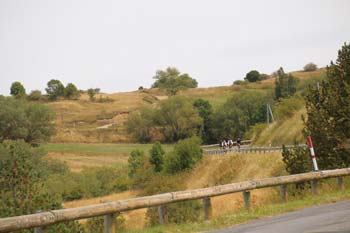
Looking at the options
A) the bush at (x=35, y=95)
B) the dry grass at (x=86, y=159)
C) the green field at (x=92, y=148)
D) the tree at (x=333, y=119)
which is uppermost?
the bush at (x=35, y=95)

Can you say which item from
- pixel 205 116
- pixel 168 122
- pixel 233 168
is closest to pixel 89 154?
pixel 168 122

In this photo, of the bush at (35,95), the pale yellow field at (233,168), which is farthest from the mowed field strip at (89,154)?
the bush at (35,95)

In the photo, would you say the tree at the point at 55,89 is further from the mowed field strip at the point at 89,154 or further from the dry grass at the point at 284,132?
the dry grass at the point at 284,132

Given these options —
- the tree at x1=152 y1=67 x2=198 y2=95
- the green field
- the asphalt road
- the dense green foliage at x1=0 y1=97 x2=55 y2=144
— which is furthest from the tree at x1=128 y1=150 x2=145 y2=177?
the tree at x1=152 y1=67 x2=198 y2=95

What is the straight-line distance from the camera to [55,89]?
168 meters

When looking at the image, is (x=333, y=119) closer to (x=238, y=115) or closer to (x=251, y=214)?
(x=251, y=214)

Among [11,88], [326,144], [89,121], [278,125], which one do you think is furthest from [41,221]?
[11,88]

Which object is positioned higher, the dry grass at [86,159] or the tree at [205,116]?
the tree at [205,116]

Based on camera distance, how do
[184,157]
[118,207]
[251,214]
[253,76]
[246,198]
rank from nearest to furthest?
1. [118,207]
2. [251,214]
3. [246,198]
4. [184,157]
5. [253,76]

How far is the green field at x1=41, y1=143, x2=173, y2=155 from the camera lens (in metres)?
100

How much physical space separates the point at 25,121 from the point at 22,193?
8510 centimetres

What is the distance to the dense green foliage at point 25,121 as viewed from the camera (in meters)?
101

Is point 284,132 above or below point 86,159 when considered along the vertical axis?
above

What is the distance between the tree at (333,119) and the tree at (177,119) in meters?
89.2
